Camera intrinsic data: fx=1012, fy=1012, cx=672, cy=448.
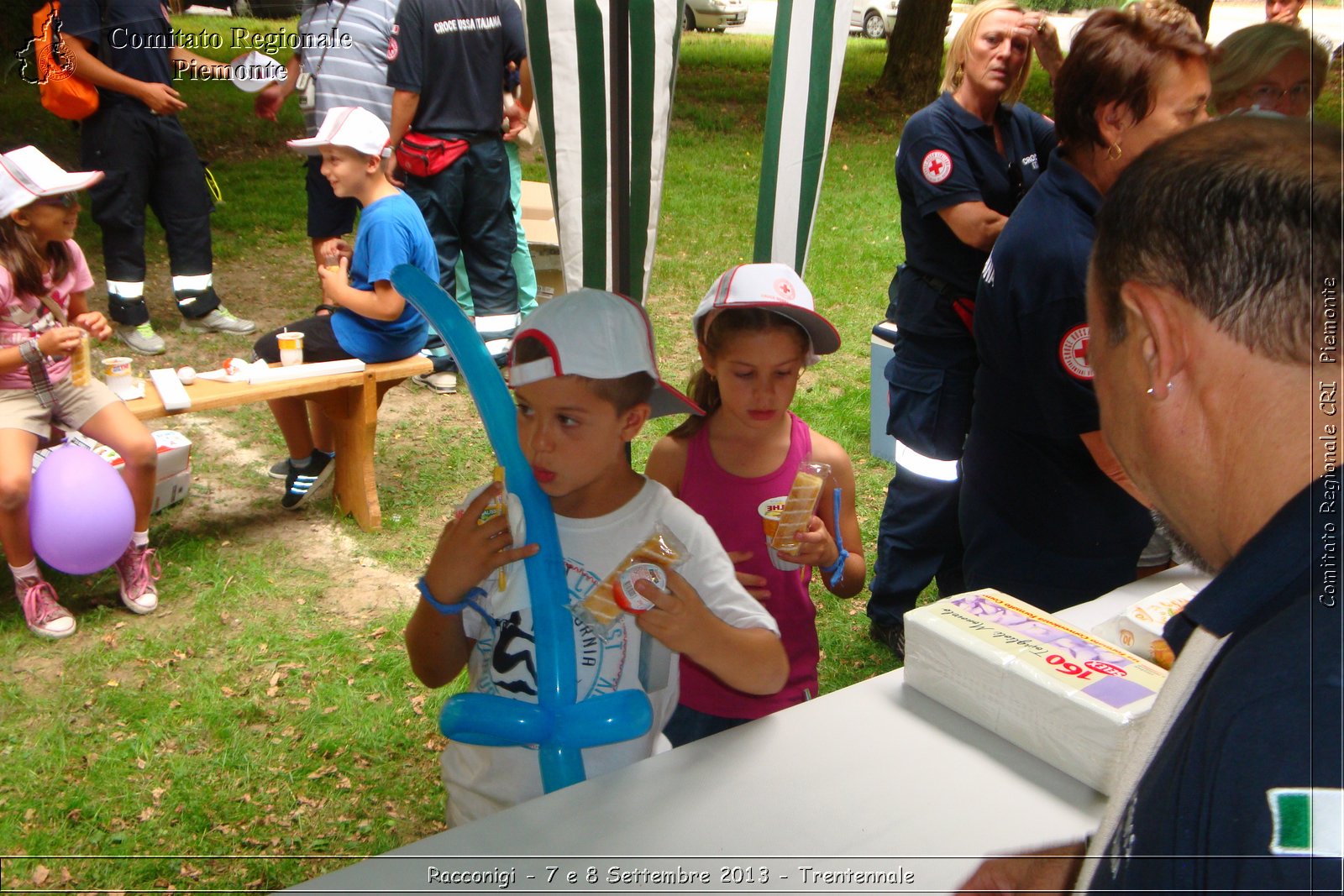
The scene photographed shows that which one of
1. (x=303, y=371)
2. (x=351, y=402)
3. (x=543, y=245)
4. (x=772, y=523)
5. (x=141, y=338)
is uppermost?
(x=772, y=523)

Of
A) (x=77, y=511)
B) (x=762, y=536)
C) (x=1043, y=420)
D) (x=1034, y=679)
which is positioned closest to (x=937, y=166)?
(x=1043, y=420)

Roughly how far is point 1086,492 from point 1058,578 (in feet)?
0.72

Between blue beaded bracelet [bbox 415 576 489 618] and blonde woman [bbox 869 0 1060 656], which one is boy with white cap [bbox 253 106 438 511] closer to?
blonde woman [bbox 869 0 1060 656]

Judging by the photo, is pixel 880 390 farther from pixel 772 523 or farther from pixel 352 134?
pixel 772 523

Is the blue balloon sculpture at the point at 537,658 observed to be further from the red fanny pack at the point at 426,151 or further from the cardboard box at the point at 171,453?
the red fanny pack at the point at 426,151

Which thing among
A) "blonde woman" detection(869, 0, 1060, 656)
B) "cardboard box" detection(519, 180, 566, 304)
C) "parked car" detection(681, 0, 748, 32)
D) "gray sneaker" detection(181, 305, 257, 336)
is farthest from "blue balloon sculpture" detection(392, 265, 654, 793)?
"parked car" detection(681, 0, 748, 32)

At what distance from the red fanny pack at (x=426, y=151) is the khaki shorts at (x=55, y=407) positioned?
2251 mm

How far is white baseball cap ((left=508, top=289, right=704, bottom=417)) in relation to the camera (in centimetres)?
167

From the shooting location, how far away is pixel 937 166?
3012 mm

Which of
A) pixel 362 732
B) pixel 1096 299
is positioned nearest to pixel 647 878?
pixel 1096 299

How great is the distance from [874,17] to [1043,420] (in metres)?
21.4

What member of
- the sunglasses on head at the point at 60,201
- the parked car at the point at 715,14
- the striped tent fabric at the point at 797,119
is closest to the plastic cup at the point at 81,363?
the sunglasses on head at the point at 60,201

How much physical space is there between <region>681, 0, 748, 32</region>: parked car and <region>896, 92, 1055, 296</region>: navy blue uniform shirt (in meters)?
18.2

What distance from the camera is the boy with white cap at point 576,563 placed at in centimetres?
163
